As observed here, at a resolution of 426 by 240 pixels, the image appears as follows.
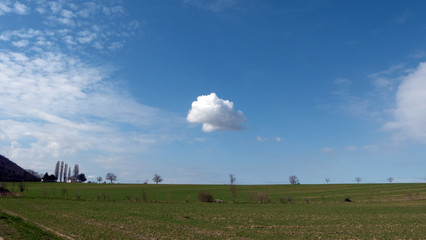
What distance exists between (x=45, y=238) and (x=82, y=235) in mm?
2730

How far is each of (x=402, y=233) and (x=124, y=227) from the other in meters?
24.7

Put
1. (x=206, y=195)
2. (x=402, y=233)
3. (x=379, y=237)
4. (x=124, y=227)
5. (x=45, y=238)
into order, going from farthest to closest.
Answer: (x=206, y=195) < (x=124, y=227) < (x=402, y=233) < (x=379, y=237) < (x=45, y=238)

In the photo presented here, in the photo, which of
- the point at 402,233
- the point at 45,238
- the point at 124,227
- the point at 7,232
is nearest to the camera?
the point at 45,238

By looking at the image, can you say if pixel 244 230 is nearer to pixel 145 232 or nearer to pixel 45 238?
pixel 145 232

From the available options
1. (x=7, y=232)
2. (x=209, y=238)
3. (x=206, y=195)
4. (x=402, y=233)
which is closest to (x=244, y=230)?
(x=209, y=238)

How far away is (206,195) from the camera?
3027 inches

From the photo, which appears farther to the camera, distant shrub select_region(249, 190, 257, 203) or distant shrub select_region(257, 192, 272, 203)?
distant shrub select_region(249, 190, 257, 203)

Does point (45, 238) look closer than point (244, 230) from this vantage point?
Yes

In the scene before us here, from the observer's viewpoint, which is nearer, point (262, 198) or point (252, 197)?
point (262, 198)

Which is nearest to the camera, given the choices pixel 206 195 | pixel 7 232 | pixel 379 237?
pixel 7 232

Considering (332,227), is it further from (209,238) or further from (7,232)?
(7,232)

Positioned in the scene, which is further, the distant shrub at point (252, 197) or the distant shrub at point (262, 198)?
the distant shrub at point (252, 197)

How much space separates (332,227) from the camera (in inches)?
1174

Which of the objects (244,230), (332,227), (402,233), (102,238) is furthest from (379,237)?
(102,238)
